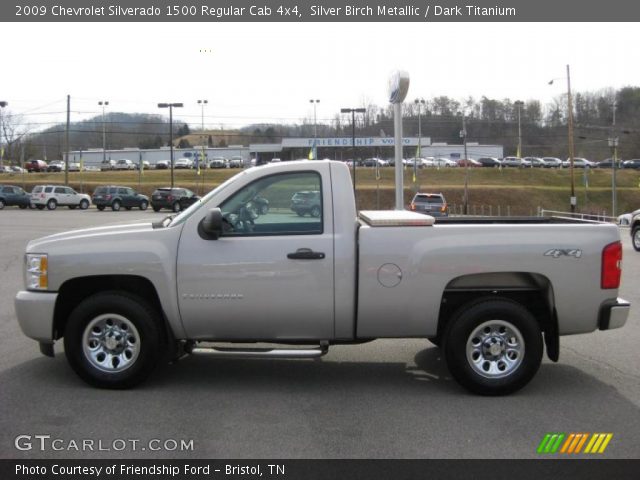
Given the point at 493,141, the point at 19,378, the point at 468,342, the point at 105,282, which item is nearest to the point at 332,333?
the point at 468,342

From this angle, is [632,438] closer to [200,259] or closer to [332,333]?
[332,333]

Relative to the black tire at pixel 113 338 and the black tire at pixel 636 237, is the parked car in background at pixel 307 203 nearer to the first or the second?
the black tire at pixel 113 338

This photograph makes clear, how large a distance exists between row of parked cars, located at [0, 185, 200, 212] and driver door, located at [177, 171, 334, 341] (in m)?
41.8

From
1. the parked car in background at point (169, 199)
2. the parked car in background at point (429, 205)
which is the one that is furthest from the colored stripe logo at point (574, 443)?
the parked car in background at point (169, 199)

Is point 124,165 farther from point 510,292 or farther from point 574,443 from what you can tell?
point 574,443

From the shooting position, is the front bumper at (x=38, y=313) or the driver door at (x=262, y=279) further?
the front bumper at (x=38, y=313)

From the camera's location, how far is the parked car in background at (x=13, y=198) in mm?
48219

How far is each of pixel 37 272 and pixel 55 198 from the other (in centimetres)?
4590

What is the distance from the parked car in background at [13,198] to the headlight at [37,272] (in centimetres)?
4653

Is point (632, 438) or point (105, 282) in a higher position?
point (105, 282)

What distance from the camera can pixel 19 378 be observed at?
6.06 meters

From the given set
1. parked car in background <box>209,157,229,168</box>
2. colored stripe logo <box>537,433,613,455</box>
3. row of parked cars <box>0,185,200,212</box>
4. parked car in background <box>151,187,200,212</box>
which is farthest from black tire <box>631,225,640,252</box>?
parked car in background <box>209,157,229,168</box>

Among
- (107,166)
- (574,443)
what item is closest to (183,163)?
(107,166)

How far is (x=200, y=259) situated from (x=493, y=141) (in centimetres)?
13383
